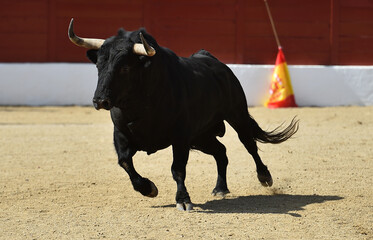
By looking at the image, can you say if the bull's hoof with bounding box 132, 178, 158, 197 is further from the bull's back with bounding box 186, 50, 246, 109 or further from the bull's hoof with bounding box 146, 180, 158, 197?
the bull's back with bounding box 186, 50, 246, 109

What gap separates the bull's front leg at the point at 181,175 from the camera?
17.4 feet

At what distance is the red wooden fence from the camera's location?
43.4 feet

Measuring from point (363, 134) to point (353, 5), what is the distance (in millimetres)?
4600

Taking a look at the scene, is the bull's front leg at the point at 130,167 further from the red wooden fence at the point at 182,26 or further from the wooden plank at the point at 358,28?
the wooden plank at the point at 358,28

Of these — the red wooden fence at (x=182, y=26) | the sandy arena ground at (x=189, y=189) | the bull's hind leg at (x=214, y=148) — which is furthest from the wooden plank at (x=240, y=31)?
the bull's hind leg at (x=214, y=148)

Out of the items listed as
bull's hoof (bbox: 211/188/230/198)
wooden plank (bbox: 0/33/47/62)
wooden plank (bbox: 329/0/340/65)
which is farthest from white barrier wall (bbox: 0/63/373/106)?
bull's hoof (bbox: 211/188/230/198)

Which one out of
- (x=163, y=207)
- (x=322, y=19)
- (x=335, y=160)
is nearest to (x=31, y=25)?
(x=322, y=19)

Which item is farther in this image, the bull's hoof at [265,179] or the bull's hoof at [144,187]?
the bull's hoof at [265,179]

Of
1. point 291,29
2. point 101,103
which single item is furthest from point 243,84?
point 101,103

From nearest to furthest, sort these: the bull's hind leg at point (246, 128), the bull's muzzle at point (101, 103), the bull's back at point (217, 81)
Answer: the bull's muzzle at point (101, 103) → the bull's back at point (217, 81) → the bull's hind leg at point (246, 128)

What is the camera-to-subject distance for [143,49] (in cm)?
517

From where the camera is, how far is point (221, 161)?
247 inches

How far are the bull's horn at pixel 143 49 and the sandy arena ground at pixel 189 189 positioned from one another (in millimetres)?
1048

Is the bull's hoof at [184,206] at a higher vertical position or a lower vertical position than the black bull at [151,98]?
lower
